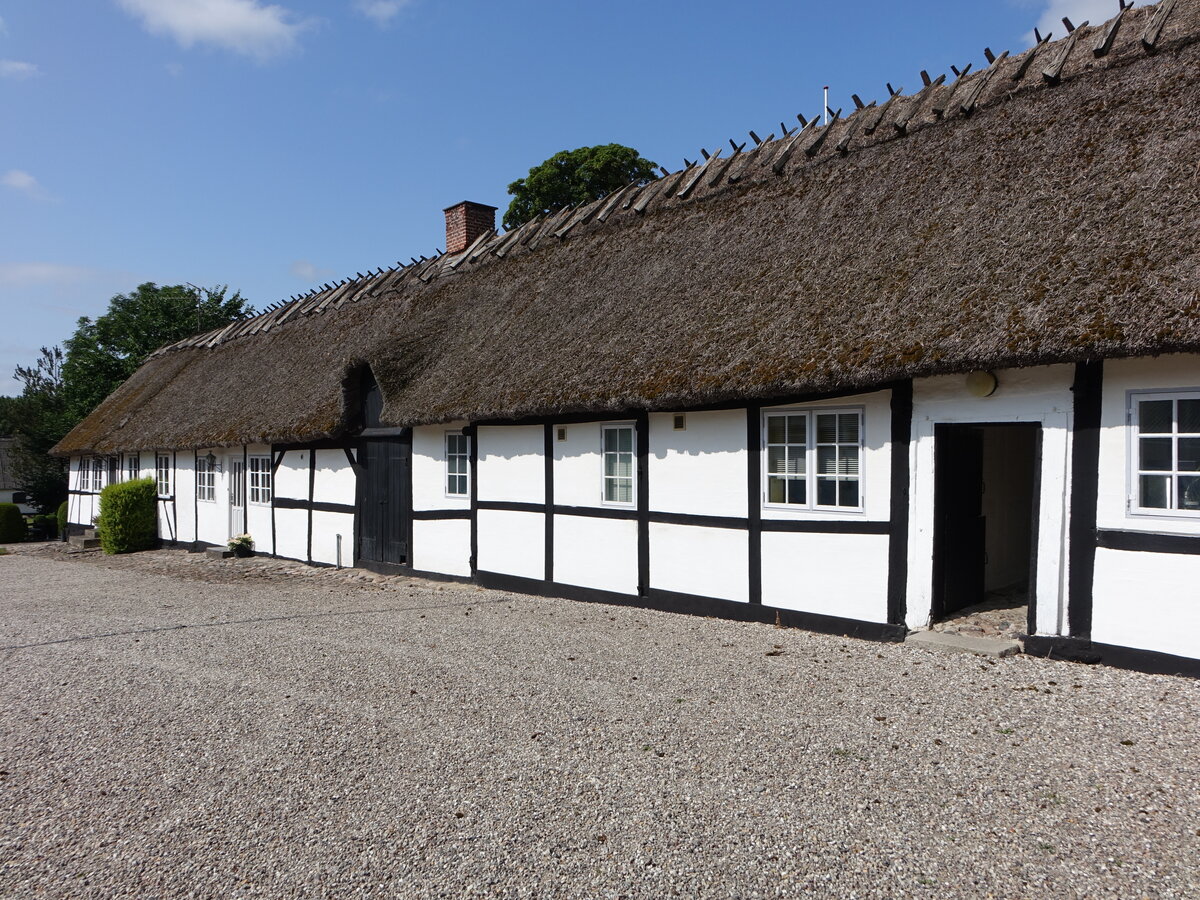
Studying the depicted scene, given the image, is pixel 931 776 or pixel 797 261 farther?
pixel 797 261

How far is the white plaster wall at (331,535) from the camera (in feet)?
45.0

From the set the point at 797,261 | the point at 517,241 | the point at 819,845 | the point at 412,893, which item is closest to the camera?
the point at 412,893

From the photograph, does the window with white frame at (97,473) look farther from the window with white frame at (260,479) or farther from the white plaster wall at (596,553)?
the white plaster wall at (596,553)

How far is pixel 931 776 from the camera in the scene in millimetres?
4359

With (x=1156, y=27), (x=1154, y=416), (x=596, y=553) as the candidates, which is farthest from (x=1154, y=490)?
(x=596, y=553)

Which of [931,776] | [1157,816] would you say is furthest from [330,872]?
[1157,816]

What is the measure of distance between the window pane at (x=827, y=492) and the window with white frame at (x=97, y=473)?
2081cm

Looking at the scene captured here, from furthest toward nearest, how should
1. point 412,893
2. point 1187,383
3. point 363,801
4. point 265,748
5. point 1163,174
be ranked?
point 1163,174
point 1187,383
point 265,748
point 363,801
point 412,893

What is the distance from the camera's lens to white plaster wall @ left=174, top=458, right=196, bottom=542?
18.1 metres

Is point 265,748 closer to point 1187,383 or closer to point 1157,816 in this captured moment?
point 1157,816

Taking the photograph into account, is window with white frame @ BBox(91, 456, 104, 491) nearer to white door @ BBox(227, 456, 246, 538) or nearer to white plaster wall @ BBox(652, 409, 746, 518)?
white door @ BBox(227, 456, 246, 538)

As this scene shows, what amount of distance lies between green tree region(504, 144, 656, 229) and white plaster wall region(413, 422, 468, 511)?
1625cm

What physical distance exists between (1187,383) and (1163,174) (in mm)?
1816

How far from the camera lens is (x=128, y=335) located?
106 feet
